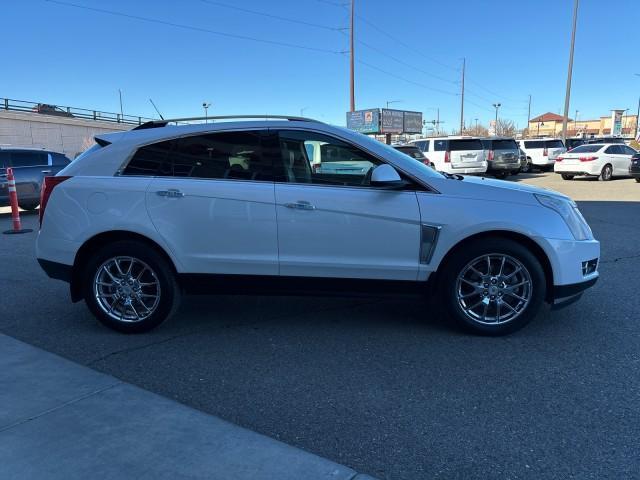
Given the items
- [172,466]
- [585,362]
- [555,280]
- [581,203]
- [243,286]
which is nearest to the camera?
[172,466]

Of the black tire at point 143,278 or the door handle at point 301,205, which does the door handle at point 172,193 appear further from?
the door handle at point 301,205

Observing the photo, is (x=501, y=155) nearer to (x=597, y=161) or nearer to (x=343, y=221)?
(x=597, y=161)

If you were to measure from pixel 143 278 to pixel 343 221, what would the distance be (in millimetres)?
1792

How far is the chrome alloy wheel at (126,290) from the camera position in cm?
428

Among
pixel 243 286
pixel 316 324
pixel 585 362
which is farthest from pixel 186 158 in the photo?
pixel 585 362

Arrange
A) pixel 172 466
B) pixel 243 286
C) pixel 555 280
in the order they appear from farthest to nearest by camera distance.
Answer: pixel 243 286, pixel 555 280, pixel 172 466

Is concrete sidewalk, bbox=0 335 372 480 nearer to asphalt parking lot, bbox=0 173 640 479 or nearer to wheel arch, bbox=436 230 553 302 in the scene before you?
asphalt parking lot, bbox=0 173 640 479

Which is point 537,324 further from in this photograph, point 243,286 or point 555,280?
point 243,286

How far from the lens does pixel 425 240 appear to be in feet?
13.1

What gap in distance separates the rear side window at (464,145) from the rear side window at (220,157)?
16978 millimetres

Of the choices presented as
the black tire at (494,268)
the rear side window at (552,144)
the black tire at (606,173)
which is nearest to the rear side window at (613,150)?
the black tire at (606,173)

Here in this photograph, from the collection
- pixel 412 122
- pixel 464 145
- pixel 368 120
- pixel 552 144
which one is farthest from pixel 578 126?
pixel 464 145

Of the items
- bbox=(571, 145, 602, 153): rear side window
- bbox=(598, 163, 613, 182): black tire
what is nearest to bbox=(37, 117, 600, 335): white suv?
bbox=(571, 145, 602, 153): rear side window

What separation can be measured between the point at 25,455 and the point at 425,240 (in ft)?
9.72
